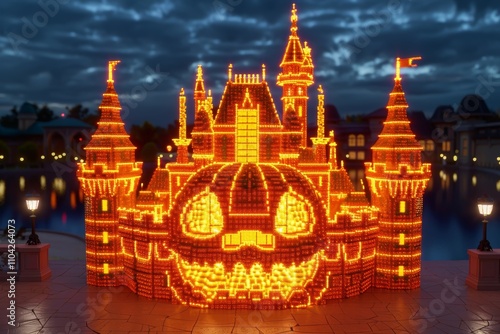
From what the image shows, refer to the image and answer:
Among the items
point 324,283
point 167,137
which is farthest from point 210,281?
point 167,137

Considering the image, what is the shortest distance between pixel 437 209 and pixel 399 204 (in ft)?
96.3

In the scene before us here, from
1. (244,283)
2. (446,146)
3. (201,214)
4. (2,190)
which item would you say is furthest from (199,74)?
(446,146)

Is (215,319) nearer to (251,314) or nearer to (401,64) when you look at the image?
(251,314)

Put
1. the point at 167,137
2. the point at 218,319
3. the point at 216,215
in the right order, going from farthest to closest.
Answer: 1. the point at 167,137
2. the point at 216,215
3. the point at 218,319

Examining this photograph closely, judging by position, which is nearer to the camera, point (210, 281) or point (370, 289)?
point (210, 281)

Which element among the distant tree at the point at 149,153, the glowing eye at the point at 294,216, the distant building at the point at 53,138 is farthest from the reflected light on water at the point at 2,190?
the glowing eye at the point at 294,216

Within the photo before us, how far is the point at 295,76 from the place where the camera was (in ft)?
65.3

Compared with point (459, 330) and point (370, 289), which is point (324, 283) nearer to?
point (370, 289)

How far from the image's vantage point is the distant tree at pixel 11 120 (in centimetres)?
11569

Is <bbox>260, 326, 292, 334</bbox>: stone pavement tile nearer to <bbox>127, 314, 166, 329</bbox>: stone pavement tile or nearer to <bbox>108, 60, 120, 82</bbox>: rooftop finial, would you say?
<bbox>127, 314, 166, 329</bbox>: stone pavement tile

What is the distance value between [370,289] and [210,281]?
629 centimetres

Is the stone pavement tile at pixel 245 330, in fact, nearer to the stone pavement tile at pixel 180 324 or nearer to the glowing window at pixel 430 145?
the stone pavement tile at pixel 180 324

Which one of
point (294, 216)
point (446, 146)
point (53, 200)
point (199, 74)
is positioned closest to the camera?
point (294, 216)

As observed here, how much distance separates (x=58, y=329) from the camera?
13.6 meters
